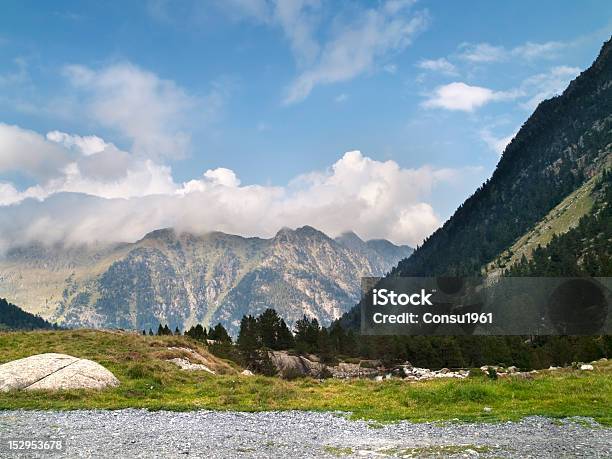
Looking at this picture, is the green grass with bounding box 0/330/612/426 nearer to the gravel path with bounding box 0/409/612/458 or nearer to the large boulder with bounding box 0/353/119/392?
the large boulder with bounding box 0/353/119/392

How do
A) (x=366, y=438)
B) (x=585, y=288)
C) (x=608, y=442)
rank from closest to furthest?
(x=608, y=442)
(x=366, y=438)
(x=585, y=288)

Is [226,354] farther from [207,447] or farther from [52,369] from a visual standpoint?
[207,447]

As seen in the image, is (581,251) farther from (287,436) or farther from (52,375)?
(287,436)

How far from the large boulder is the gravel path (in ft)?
19.8

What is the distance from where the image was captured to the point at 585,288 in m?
114

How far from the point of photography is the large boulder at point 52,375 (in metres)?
28.1

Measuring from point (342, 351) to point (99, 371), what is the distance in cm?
10609

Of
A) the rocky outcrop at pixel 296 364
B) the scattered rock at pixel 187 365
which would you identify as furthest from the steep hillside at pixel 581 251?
the scattered rock at pixel 187 365

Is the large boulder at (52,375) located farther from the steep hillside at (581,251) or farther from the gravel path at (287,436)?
the steep hillside at (581,251)

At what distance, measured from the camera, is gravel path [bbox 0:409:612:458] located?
14.9 metres

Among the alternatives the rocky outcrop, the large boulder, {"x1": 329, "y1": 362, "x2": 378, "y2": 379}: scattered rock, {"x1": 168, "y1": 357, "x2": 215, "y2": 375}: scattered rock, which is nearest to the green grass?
the large boulder

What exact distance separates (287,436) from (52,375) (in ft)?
63.2

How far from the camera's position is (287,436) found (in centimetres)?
1753

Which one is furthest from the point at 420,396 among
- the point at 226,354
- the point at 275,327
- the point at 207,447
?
the point at 275,327
